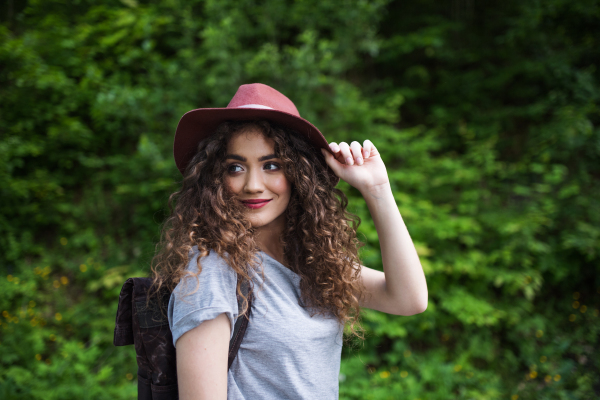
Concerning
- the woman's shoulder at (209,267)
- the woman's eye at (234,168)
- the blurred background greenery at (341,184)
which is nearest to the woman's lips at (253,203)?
the woman's eye at (234,168)

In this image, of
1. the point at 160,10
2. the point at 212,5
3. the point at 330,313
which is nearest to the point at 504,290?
the point at 330,313

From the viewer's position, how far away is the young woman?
1017 mm

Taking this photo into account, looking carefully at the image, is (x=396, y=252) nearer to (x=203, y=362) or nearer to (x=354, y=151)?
(x=354, y=151)

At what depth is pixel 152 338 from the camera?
44.1 inches

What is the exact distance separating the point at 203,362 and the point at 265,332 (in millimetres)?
204

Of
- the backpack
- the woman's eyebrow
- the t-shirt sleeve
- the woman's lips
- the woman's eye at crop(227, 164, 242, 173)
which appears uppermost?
the woman's eyebrow

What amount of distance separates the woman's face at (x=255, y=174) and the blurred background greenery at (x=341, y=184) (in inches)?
87.3

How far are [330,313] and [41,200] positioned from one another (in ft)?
15.0

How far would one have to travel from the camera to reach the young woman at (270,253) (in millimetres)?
1017

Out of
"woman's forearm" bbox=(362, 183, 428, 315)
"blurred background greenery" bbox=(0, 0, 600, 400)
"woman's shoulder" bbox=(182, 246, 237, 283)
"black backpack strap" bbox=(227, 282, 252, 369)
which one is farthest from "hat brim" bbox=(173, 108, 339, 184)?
"blurred background greenery" bbox=(0, 0, 600, 400)

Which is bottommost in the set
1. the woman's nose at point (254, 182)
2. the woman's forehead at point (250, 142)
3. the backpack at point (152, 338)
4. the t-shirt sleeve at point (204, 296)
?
the backpack at point (152, 338)

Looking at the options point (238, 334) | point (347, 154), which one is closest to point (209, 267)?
point (238, 334)

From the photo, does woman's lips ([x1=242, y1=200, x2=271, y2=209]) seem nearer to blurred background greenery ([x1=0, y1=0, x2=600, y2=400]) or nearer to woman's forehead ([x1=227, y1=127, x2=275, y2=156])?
woman's forehead ([x1=227, y1=127, x2=275, y2=156])

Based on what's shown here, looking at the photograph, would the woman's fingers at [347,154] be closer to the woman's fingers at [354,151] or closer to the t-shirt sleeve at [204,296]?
the woman's fingers at [354,151]
